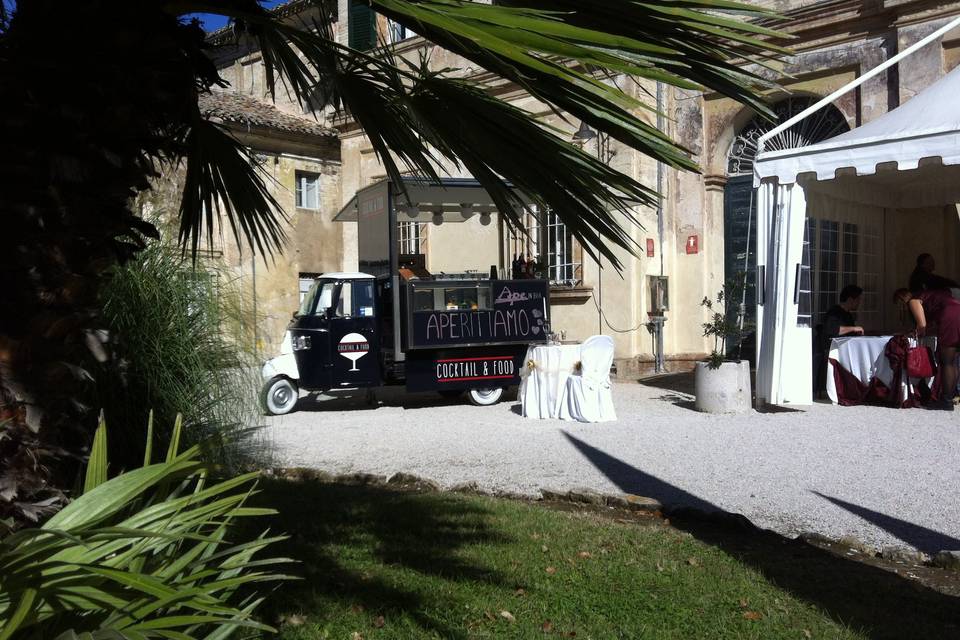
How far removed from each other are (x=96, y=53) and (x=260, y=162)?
1.80m

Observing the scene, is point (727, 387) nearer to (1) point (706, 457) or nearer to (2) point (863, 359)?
(2) point (863, 359)

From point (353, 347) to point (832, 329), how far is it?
5.81 meters

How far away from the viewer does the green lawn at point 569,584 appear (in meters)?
3.52

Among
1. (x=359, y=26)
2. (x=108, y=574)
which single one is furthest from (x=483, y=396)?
(x=359, y=26)

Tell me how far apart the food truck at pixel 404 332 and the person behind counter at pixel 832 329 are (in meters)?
3.40

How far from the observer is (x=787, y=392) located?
9711 mm

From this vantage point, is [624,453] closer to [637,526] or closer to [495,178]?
[637,526]

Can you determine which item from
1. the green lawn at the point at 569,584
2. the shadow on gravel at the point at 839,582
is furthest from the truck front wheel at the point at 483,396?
the green lawn at the point at 569,584

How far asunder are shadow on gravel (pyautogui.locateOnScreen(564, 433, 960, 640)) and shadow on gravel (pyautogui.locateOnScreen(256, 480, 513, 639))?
1.23m

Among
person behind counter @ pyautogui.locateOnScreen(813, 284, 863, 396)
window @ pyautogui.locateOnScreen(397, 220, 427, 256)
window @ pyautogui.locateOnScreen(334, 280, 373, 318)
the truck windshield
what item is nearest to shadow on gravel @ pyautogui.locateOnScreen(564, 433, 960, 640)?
person behind counter @ pyautogui.locateOnScreen(813, 284, 863, 396)

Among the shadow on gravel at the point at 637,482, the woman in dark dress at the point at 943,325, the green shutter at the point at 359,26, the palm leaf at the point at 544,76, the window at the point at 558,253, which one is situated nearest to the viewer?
the palm leaf at the point at 544,76

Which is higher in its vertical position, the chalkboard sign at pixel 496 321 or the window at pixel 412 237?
the window at pixel 412 237

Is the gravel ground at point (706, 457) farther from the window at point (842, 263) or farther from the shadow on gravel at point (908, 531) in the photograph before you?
the window at point (842, 263)

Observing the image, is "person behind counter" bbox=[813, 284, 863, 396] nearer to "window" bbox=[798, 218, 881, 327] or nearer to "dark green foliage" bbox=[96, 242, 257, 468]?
"window" bbox=[798, 218, 881, 327]
